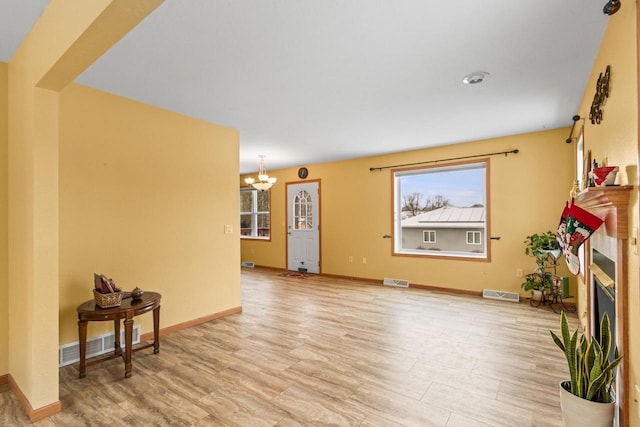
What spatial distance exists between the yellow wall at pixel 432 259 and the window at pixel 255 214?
346 millimetres

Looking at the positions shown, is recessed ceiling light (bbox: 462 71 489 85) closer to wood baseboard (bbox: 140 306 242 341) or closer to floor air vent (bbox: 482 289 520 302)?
floor air vent (bbox: 482 289 520 302)

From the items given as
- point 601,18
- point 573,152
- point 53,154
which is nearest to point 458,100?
point 601,18

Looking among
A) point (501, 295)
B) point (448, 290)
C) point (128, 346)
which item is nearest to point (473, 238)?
point (448, 290)

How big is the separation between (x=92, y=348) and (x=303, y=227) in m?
4.68

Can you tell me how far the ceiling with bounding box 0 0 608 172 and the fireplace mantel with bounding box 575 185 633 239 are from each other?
43.4 inches

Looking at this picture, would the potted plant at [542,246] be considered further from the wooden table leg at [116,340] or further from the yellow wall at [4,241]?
the yellow wall at [4,241]

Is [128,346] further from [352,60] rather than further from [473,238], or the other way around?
[473,238]

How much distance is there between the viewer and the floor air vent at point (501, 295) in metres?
4.58

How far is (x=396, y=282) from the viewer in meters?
5.68

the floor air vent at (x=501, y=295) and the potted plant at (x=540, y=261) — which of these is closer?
the potted plant at (x=540, y=261)

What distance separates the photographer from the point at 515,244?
4.63m

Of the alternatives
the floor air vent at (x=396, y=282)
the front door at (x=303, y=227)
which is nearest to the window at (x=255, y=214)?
the front door at (x=303, y=227)

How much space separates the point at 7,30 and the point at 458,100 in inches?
141

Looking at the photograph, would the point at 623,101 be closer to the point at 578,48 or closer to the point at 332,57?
the point at 578,48
